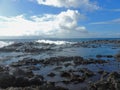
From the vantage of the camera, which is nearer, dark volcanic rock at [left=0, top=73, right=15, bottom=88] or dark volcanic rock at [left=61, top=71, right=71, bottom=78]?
dark volcanic rock at [left=0, top=73, right=15, bottom=88]

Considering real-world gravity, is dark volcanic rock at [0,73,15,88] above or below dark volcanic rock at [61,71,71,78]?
above

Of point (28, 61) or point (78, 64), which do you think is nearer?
point (78, 64)

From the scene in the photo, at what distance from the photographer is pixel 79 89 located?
22.3 m

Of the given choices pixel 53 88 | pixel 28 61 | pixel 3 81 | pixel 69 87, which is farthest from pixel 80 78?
pixel 28 61

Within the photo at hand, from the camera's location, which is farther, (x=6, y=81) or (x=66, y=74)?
(x=66, y=74)

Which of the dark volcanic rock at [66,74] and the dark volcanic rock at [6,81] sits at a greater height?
the dark volcanic rock at [6,81]

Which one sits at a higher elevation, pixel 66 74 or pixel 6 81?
pixel 6 81

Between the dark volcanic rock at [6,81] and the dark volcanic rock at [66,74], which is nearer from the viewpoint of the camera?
the dark volcanic rock at [6,81]

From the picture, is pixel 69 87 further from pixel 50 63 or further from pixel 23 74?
pixel 50 63

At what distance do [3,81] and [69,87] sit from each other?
6.72 metres

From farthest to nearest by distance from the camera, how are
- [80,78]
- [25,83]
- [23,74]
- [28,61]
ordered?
[28,61] → [23,74] → [80,78] → [25,83]

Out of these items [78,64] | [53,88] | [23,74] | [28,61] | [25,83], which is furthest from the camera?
[28,61]

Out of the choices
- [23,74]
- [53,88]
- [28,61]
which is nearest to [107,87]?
[53,88]

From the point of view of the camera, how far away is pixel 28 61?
1673 inches
